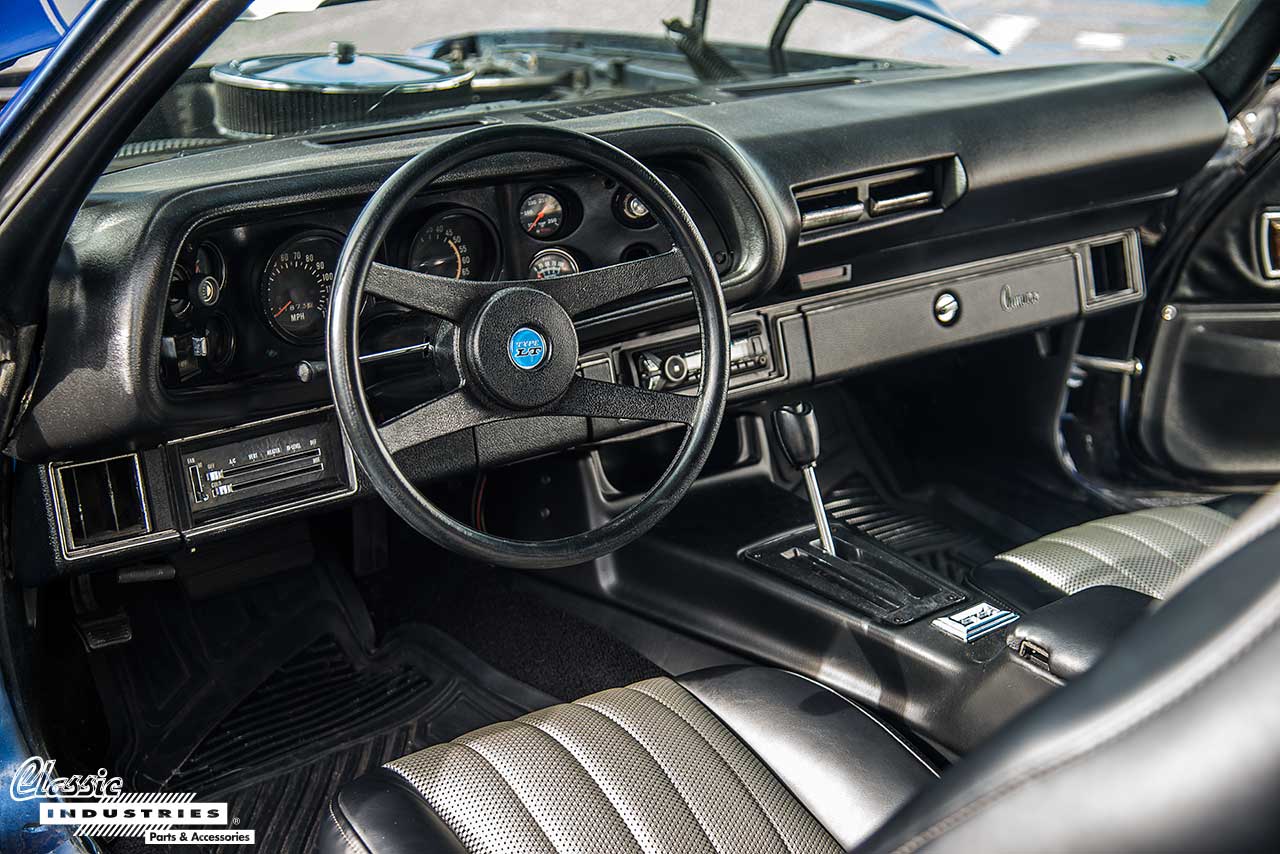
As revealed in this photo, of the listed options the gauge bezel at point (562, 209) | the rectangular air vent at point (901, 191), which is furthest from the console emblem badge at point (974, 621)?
the gauge bezel at point (562, 209)

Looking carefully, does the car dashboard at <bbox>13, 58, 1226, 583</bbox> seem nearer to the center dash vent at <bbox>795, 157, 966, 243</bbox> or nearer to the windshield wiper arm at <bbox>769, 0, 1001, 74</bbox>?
the center dash vent at <bbox>795, 157, 966, 243</bbox>

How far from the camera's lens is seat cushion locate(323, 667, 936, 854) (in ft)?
4.68

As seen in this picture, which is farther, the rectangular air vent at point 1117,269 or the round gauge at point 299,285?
the rectangular air vent at point 1117,269

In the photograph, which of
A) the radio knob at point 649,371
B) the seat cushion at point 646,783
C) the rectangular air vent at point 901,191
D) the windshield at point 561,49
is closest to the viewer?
the seat cushion at point 646,783

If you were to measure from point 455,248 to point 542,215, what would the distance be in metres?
0.15

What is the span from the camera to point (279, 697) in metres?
2.40

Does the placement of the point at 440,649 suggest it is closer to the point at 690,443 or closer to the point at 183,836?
the point at 183,836

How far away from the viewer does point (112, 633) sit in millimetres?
2260

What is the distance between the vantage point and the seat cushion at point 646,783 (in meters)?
1.43

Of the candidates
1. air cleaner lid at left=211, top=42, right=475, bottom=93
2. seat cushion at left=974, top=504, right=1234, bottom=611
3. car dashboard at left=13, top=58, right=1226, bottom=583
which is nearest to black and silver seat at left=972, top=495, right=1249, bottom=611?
seat cushion at left=974, top=504, right=1234, bottom=611

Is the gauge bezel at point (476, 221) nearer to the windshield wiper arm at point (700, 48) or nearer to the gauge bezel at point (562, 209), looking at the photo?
the gauge bezel at point (562, 209)

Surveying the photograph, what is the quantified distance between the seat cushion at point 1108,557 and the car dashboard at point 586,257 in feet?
1.55

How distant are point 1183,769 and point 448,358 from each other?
47.7 inches

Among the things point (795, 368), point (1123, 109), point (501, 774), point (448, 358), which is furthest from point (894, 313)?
point (501, 774)
